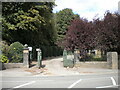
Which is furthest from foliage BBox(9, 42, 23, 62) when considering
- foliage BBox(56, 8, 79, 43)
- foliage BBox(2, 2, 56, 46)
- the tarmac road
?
foliage BBox(56, 8, 79, 43)

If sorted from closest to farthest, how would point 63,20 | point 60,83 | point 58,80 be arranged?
point 60,83
point 58,80
point 63,20

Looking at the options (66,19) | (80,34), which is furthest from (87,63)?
(66,19)

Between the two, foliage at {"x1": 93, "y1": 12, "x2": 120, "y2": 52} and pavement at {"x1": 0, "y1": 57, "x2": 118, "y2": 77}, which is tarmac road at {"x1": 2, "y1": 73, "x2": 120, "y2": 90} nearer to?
pavement at {"x1": 0, "y1": 57, "x2": 118, "y2": 77}

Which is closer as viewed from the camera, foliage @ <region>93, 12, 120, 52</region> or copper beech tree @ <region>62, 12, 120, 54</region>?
foliage @ <region>93, 12, 120, 52</region>

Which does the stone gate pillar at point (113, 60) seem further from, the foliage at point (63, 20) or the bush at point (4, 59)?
the foliage at point (63, 20)

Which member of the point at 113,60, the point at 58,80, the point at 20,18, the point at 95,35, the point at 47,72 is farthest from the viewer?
the point at 20,18

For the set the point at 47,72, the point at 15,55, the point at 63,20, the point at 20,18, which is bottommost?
the point at 47,72

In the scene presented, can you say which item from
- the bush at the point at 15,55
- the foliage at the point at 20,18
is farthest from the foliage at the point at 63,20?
the bush at the point at 15,55

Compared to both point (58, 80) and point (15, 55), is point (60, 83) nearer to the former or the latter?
point (58, 80)

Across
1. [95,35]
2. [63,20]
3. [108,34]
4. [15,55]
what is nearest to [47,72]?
[15,55]

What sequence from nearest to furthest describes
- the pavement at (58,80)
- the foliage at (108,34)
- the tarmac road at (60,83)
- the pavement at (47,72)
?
1. the tarmac road at (60,83)
2. the pavement at (58,80)
3. the pavement at (47,72)
4. the foliage at (108,34)

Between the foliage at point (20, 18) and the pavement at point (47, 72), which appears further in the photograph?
the foliage at point (20, 18)

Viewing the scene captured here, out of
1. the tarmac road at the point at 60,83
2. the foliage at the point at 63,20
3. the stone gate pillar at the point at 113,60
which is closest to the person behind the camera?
the tarmac road at the point at 60,83

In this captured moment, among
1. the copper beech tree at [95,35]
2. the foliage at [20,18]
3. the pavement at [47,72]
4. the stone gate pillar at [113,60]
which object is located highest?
the foliage at [20,18]
